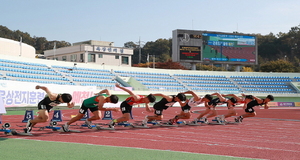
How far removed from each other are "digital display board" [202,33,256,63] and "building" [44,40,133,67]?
18652 mm

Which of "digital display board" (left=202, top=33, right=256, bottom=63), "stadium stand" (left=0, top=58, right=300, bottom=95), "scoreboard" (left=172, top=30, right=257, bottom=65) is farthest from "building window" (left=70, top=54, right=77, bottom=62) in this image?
"digital display board" (left=202, top=33, right=256, bottom=63)

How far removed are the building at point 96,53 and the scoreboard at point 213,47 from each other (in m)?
16.7

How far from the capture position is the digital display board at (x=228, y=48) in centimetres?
4891

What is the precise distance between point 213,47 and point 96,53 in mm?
21291

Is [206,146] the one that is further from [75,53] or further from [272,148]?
[75,53]

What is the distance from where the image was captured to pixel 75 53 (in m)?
60.3

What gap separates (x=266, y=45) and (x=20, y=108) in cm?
8694

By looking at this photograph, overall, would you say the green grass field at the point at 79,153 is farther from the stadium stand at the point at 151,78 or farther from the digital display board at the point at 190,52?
the digital display board at the point at 190,52

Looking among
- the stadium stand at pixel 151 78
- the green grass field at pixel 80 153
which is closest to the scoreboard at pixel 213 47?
the stadium stand at pixel 151 78

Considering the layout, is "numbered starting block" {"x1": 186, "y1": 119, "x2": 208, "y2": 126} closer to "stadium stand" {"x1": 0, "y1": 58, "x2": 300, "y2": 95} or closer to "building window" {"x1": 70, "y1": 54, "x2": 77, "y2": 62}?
"stadium stand" {"x1": 0, "y1": 58, "x2": 300, "y2": 95}

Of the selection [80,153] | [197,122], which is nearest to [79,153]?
[80,153]

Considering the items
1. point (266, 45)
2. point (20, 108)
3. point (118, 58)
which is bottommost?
point (20, 108)

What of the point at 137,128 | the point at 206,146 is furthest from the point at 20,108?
the point at 206,146

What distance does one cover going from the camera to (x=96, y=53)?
59594mm
